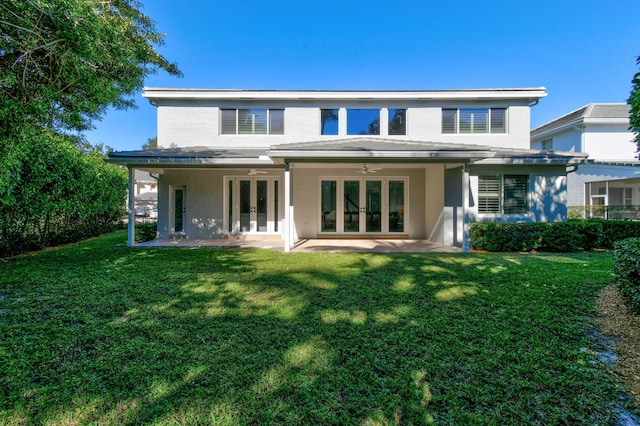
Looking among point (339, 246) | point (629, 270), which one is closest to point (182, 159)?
point (339, 246)

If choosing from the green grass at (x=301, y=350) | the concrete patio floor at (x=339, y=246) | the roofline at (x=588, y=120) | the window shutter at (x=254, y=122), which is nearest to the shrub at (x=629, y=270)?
the green grass at (x=301, y=350)

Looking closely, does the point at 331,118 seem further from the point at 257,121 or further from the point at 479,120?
the point at 479,120

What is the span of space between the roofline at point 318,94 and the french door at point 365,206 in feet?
12.1

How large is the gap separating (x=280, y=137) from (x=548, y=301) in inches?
437

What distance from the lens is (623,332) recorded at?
347 cm

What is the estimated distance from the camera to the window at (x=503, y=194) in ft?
35.9

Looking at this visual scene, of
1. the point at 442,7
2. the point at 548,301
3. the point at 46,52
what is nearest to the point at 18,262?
the point at 46,52

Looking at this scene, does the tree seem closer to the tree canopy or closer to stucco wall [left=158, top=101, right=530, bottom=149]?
the tree canopy

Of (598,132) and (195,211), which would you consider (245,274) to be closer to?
(195,211)

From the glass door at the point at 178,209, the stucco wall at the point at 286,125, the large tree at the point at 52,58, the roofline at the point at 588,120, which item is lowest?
the glass door at the point at 178,209

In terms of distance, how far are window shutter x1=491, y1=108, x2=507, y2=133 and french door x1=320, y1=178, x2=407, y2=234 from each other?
182 inches

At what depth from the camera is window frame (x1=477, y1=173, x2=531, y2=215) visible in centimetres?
1094

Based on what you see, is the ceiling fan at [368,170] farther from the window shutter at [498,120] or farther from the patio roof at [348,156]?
the window shutter at [498,120]

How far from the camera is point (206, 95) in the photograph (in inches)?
501
